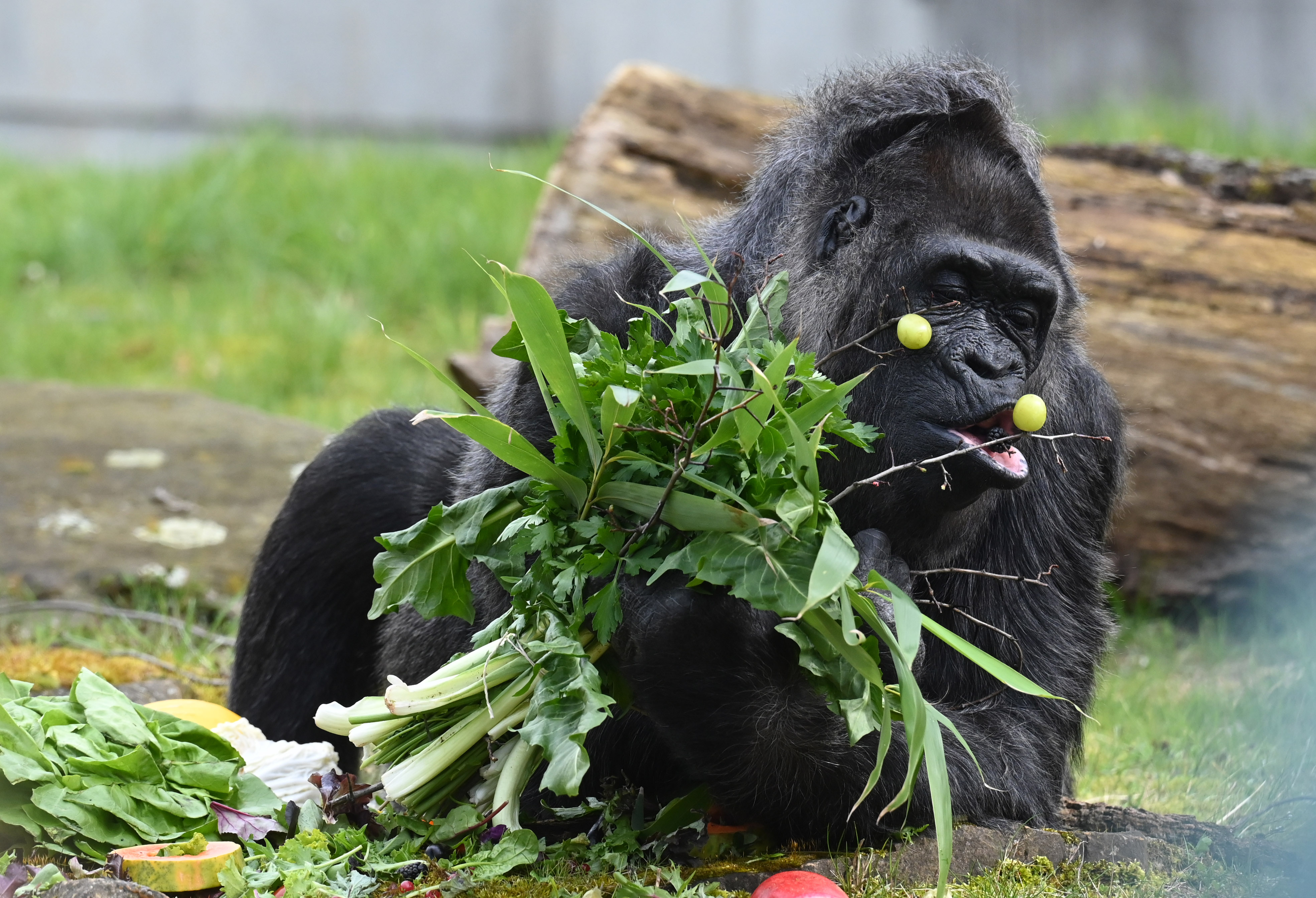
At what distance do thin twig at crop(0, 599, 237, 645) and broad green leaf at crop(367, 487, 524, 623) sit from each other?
2808 millimetres

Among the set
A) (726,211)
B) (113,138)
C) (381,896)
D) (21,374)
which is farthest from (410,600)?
(113,138)

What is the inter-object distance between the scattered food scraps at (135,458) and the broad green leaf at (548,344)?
4.55m

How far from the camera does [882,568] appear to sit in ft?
8.84

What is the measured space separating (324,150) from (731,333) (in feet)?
30.7

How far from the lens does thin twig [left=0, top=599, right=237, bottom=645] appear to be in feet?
17.6

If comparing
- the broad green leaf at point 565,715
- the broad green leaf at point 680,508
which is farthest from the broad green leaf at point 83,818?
the broad green leaf at point 680,508

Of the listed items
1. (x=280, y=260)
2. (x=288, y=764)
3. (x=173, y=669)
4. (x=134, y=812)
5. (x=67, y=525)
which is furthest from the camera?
(x=280, y=260)

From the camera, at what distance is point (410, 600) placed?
279 cm

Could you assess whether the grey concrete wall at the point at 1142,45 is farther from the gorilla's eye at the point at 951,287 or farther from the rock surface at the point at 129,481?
the gorilla's eye at the point at 951,287

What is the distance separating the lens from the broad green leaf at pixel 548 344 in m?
2.46

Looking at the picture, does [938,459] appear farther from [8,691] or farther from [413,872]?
[8,691]

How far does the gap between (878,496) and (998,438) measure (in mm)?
302

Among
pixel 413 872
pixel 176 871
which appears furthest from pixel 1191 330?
pixel 176 871

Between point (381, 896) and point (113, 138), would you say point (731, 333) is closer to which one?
point (381, 896)
